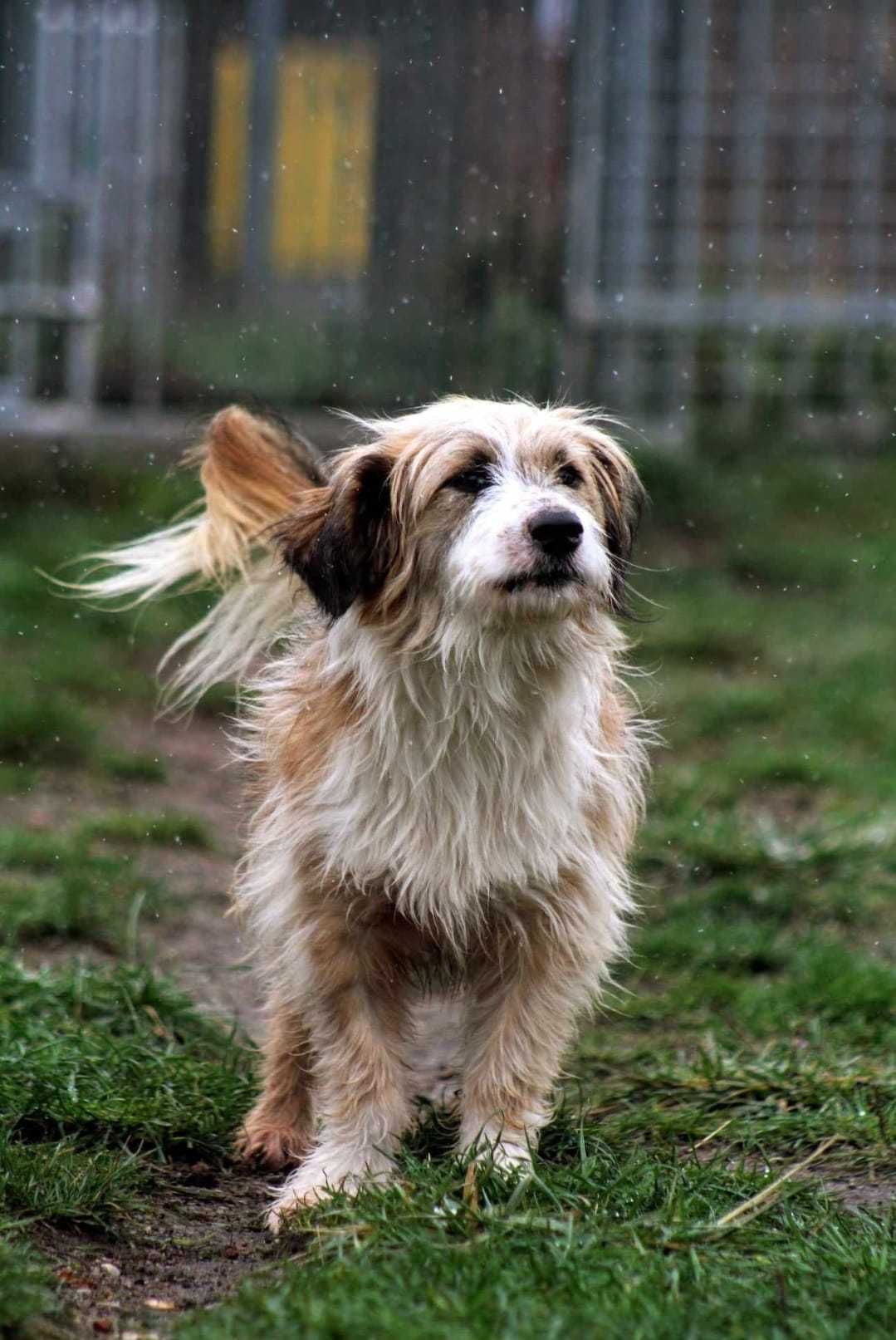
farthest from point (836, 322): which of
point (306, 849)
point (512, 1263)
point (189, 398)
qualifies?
point (512, 1263)

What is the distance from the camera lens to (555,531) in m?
3.36

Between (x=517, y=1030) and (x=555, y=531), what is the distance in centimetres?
97

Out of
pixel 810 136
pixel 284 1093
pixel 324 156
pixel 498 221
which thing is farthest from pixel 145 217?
pixel 284 1093

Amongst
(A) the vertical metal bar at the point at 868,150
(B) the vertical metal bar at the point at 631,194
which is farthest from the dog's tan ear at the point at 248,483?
(A) the vertical metal bar at the point at 868,150

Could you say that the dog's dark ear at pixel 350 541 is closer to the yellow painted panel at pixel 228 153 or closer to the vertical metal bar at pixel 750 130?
the vertical metal bar at pixel 750 130

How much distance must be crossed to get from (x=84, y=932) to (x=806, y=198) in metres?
9.08

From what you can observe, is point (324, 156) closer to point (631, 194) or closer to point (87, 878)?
point (631, 194)

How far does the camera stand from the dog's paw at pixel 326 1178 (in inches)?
135

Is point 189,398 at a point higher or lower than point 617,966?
higher

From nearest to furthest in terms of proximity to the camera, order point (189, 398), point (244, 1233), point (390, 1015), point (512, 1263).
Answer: point (512, 1263) → point (244, 1233) → point (390, 1015) → point (189, 398)

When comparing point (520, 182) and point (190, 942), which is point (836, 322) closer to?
point (520, 182)

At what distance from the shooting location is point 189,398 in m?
11.4

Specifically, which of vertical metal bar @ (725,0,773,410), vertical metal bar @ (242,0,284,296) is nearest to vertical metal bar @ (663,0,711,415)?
vertical metal bar @ (725,0,773,410)

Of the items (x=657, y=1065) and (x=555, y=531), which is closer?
(x=555, y=531)
